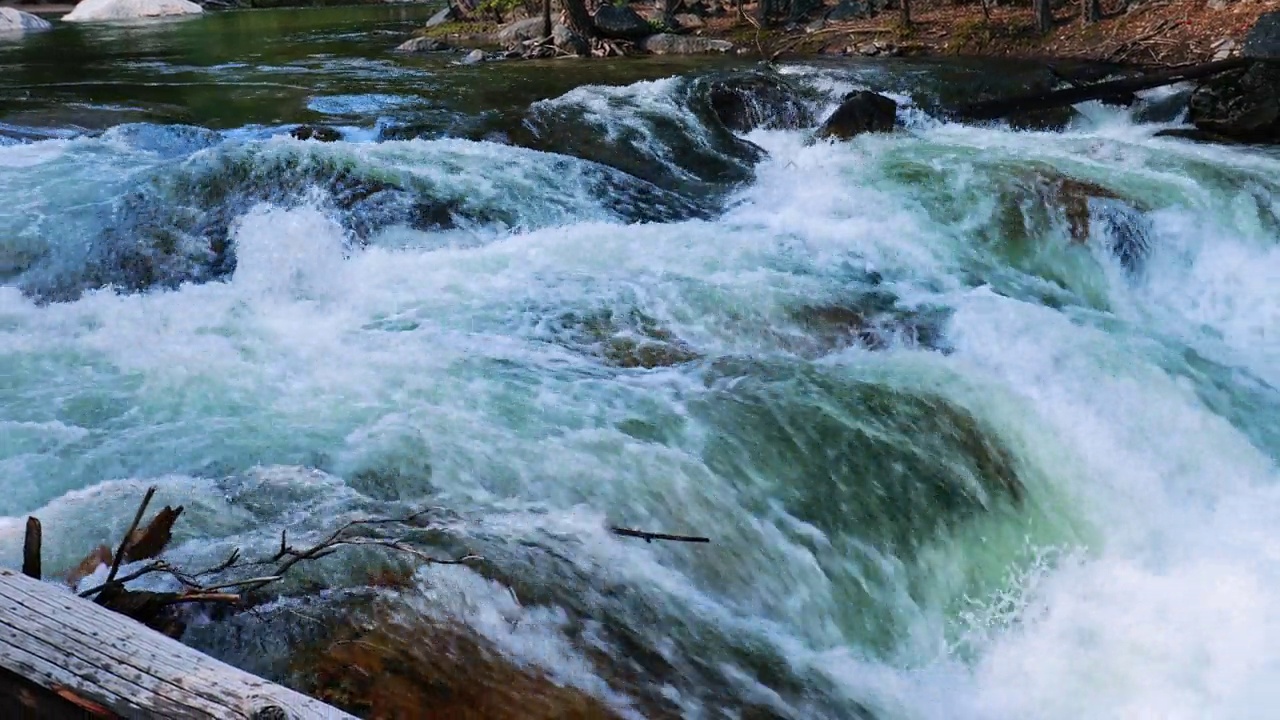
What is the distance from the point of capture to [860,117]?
9.80m

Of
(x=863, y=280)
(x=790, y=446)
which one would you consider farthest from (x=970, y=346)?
(x=790, y=446)

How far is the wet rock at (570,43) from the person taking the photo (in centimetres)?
1570

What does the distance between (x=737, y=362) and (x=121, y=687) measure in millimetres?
3915

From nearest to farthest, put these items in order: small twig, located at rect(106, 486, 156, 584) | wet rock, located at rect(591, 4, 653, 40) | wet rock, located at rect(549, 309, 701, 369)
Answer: small twig, located at rect(106, 486, 156, 584)
wet rock, located at rect(549, 309, 701, 369)
wet rock, located at rect(591, 4, 653, 40)

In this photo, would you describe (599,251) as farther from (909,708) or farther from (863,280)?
(909,708)

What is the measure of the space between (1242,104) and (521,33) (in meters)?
11.5

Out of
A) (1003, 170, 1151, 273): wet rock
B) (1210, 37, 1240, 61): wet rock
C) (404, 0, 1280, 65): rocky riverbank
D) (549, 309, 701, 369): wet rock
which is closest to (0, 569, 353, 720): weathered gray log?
(549, 309, 701, 369): wet rock

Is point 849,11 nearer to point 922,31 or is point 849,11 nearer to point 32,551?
point 922,31

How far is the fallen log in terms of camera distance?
970cm

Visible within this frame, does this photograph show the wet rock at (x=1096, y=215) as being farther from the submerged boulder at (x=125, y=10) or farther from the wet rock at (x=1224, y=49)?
the submerged boulder at (x=125, y=10)

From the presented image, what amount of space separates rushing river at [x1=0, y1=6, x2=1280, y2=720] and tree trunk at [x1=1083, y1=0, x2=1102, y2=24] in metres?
5.06

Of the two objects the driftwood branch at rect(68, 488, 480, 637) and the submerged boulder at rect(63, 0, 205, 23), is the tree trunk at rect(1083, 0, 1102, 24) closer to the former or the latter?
the driftwood branch at rect(68, 488, 480, 637)

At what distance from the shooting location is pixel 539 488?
418 cm

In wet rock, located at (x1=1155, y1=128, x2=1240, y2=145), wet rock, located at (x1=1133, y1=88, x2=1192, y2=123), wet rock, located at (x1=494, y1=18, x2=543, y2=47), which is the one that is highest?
wet rock, located at (x1=494, y1=18, x2=543, y2=47)
